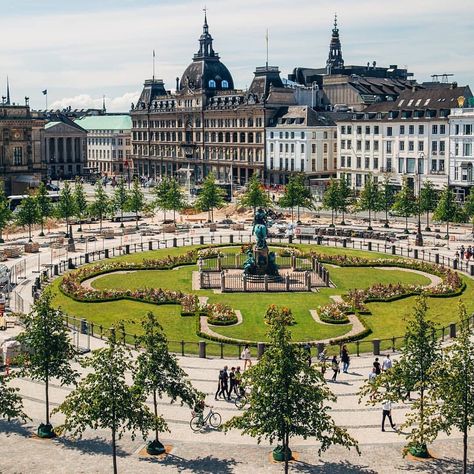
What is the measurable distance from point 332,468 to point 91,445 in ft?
32.1

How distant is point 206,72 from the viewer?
16475 centimetres

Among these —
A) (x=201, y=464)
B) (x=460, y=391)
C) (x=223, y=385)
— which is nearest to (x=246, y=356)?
(x=223, y=385)

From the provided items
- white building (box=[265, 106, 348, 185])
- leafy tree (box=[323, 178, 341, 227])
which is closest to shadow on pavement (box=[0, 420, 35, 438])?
leafy tree (box=[323, 178, 341, 227])

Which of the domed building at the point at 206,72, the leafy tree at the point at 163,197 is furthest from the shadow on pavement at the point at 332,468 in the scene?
the domed building at the point at 206,72

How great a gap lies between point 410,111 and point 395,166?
8.59 metres

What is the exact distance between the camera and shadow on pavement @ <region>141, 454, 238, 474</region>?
3030 cm

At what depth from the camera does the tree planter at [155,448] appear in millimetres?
31922

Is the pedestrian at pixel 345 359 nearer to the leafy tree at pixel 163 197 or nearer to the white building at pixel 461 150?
the leafy tree at pixel 163 197

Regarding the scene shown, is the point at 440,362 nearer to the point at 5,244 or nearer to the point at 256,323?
the point at 256,323

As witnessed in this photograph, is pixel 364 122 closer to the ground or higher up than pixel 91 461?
higher up

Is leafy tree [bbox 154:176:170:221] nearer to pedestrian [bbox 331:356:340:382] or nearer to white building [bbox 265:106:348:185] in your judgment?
white building [bbox 265:106:348:185]

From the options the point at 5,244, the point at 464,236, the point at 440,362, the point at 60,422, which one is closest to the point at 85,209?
the point at 5,244

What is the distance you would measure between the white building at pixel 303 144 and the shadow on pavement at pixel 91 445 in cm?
10661

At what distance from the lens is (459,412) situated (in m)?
28.1
